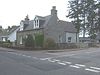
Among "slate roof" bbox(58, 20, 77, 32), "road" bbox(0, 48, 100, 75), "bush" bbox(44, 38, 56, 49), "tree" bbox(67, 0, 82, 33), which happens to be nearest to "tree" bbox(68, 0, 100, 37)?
"tree" bbox(67, 0, 82, 33)

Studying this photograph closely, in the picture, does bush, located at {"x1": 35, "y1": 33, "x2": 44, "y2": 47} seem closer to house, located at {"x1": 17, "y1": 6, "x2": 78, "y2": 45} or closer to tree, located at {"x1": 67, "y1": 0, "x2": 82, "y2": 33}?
house, located at {"x1": 17, "y1": 6, "x2": 78, "y2": 45}

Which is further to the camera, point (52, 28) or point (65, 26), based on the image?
point (65, 26)

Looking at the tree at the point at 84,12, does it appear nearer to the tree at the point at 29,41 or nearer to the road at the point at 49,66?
the tree at the point at 29,41

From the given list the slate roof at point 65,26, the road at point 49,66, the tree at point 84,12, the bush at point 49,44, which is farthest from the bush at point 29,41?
the tree at point 84,12

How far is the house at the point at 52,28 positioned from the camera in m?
41.8

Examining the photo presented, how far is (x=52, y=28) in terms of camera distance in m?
42.3

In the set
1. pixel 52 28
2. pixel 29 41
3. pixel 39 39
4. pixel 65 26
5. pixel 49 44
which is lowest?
pixel 49 44

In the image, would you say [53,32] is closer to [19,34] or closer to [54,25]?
[54,25]

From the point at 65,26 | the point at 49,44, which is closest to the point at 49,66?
the point at 49,44

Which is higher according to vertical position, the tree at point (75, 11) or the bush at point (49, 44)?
the tree at point (75, 11)

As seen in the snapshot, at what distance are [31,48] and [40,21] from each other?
9882 mm

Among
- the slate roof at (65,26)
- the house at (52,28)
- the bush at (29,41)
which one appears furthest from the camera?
the slate roof at (65,26)

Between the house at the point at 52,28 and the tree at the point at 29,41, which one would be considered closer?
the tree at the point at 29,41

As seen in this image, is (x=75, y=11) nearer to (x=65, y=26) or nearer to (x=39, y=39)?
(x=65, y=26)
